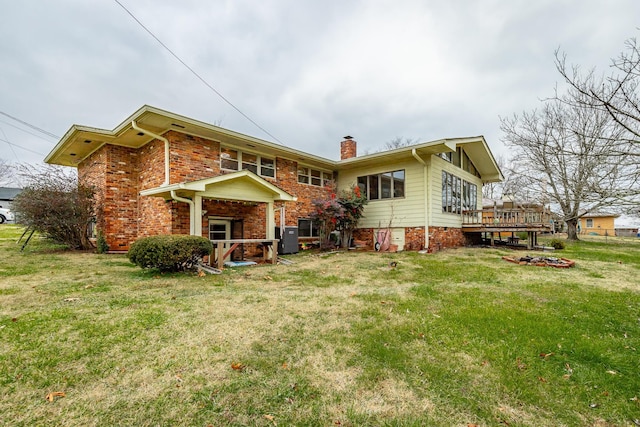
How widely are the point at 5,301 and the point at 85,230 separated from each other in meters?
7.65

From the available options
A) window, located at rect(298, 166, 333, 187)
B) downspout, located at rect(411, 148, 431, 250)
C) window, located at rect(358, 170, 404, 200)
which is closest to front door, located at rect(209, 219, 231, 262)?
window, located at rect(298, 166, 333, 187)

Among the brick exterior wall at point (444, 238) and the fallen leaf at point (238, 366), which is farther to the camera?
the brick exterior wall at point (444, 238)

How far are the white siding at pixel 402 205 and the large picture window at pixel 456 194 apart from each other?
1550 mm

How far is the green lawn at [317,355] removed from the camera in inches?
80.7

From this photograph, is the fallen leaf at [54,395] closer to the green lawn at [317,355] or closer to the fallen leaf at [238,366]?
the green lawn at [317,355]

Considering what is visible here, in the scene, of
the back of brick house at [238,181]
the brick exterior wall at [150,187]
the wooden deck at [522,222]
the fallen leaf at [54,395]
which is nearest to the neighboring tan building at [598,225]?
the wooden deck at [522,222]

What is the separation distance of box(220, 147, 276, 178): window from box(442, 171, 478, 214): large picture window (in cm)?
738

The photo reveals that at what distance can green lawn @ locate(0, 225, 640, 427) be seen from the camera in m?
2.05

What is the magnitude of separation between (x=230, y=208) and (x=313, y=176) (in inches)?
Answer: 180

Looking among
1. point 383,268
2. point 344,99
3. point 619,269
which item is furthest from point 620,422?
point 344,99

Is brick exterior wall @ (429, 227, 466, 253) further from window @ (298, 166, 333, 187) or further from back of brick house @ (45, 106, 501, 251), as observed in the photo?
window @ (298, 166, 333, 187)

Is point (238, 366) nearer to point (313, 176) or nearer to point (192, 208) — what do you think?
point (192, 208)

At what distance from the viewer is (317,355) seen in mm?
2844

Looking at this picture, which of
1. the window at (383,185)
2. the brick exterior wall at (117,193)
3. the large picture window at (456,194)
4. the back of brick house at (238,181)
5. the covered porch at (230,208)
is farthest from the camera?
the large picture window at (456,194)
